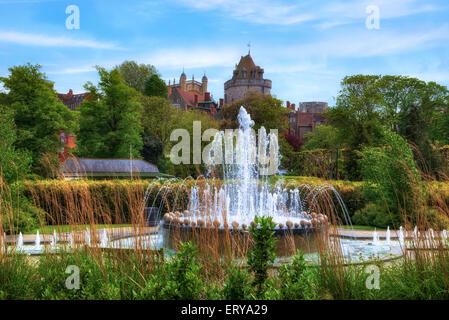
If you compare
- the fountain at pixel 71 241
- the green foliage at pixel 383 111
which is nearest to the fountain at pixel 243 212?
the fountain at pixel 71 241

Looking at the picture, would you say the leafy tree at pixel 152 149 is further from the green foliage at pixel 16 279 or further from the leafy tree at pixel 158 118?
the green foliage at pixel 16 279

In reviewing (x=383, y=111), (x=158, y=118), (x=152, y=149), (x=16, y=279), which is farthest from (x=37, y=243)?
(x=158, y=118)

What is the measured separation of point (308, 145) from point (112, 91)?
25.4m

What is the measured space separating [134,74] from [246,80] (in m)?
22.9

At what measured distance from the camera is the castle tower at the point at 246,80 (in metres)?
60.6

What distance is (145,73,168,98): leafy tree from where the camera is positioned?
39.5 metres

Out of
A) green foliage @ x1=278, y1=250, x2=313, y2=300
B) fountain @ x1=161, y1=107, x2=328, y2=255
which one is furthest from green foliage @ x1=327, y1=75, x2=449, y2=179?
green foliage @ x1=278, y1=250, x2=313, y2=300

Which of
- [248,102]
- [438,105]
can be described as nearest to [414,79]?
[438,105]

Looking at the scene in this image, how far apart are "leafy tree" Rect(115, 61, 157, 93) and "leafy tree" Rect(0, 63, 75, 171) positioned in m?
20.8

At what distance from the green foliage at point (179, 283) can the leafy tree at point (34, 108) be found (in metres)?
19.7

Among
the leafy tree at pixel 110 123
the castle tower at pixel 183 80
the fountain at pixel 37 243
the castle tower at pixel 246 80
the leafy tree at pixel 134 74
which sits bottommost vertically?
the fountain at pixel 37 243

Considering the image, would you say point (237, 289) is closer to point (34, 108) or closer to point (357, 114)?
point (34, 108)

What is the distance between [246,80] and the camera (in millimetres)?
60625

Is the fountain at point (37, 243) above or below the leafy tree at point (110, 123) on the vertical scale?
below
